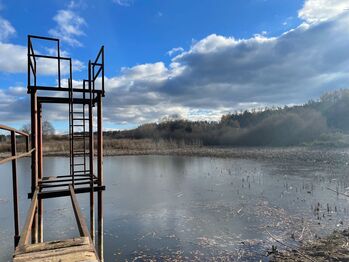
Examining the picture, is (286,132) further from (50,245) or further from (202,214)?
(50,245)

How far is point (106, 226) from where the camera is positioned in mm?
8961

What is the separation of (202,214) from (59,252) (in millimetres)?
7869

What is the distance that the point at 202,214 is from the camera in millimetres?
10086

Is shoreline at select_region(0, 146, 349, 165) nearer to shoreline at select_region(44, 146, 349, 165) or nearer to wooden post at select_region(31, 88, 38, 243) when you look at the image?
shoreline at select_region(44, 146, 349, 165)

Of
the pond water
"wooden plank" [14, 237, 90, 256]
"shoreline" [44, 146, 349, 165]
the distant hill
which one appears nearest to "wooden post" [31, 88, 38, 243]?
the pond water

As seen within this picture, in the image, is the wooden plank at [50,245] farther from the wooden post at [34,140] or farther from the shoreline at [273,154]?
the shoreline at [273,154]

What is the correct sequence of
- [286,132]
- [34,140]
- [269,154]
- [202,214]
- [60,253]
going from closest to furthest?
[60,253], [34,140], [202,214], [269,154], [286,132]

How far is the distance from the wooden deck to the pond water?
428cm

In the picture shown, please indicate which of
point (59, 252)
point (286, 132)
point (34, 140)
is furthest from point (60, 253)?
point (286, 132)

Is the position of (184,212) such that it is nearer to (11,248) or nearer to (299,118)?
(11,248)

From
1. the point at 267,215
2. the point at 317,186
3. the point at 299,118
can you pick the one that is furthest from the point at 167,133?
the point at 267,215

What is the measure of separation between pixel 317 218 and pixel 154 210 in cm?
511

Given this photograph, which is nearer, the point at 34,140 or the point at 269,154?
the point at 34,140

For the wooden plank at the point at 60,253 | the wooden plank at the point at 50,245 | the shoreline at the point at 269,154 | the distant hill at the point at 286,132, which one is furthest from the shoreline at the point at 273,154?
the wooden plank at the point at 60,253
